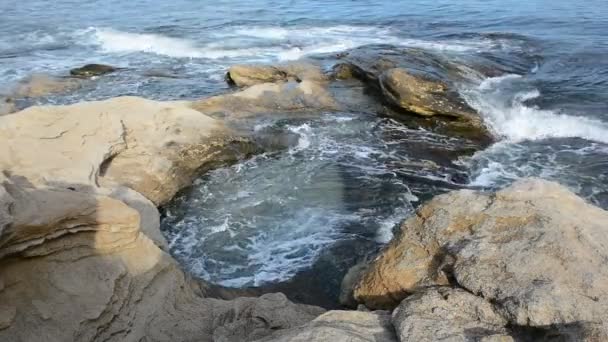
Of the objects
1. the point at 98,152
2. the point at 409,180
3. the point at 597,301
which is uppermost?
the point at 597,301

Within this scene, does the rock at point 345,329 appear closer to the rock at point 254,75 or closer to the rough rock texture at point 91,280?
the rough rock texture at point 91,280

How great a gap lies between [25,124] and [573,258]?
7.47 metres

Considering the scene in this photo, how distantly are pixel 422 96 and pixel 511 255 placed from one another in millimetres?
7856

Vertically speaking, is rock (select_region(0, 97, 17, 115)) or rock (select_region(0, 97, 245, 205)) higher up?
rock (select_region(0, 97, 245, 205))

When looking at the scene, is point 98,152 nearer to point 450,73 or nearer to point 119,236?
point 119,236

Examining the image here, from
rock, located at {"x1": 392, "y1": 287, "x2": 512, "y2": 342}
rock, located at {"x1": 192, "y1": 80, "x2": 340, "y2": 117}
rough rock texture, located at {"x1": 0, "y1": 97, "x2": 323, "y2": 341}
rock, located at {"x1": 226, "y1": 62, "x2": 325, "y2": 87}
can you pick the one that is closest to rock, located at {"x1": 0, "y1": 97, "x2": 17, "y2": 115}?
rock, located at {"x1": 192, "y1": 80, "x2": 340, "y2": 117}

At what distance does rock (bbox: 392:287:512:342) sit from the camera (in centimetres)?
379

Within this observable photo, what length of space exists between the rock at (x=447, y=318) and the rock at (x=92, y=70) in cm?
1413

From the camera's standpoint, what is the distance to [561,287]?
4090mm

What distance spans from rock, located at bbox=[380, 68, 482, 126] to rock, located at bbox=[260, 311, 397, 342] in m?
7.87

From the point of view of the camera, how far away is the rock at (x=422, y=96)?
11.6 meters

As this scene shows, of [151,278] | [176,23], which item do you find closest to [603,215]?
[151,278]

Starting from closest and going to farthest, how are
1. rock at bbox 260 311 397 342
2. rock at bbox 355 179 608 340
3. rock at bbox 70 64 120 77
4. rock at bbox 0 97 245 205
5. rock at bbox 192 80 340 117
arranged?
rock at bbox 260 311 397 342, rock at bbox 355 179 608 340, rock at bbox 0 97 245 205, rock at bbox 192 80 340 117, rock at bbox 70 64 120 77

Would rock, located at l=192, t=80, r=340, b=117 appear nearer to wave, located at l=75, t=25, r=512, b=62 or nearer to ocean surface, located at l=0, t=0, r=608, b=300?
ocean surface, located at l=0, t=0, r=608, b=300
